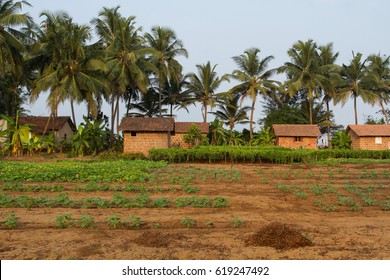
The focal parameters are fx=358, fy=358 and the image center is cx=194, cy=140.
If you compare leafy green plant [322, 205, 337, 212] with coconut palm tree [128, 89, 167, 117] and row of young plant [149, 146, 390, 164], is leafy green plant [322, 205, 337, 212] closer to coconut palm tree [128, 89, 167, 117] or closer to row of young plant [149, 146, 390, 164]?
row of young plant [149, 146, 390, 164]

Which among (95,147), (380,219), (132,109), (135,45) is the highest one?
(135,45)

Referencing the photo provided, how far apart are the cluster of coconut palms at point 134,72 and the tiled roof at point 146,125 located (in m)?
2.45

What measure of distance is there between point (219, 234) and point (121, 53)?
25.5 meters

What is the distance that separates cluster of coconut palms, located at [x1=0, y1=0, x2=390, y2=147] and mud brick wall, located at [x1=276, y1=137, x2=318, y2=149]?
3.50 meters

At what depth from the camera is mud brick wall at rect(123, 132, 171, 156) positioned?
26.1m

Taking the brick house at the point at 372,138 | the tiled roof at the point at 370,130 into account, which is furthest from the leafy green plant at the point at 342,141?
the tiled roof at the point at 370,130

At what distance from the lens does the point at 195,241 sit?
224 inches

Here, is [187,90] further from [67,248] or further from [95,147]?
[67,248]

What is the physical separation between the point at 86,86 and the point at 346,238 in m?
23.9

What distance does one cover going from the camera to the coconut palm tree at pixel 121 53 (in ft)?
93.2

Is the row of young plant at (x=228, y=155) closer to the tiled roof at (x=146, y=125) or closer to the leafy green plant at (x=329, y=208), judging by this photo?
the tiled roof at (x=146, y=125)

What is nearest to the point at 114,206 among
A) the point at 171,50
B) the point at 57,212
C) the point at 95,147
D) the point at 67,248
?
the point at 57,212

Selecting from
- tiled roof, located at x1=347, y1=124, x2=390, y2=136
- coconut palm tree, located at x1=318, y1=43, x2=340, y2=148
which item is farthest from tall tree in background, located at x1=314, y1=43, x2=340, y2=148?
tiled roof, located at x1=347, y1=124, x2=390, y2=136

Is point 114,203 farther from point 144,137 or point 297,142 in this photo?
point 297,142
